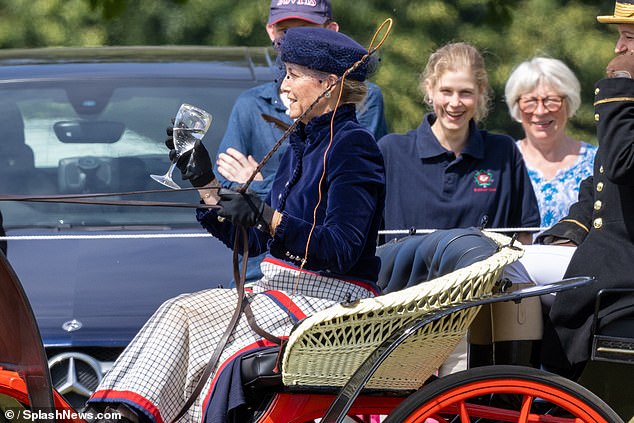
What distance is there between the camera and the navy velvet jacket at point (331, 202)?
3430 millimetres

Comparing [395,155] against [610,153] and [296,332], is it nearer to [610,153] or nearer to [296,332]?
[610,153]

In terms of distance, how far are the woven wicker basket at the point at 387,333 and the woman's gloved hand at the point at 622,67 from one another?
65 centimetres

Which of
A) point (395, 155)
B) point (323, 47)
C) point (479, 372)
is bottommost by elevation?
point (479, 372)

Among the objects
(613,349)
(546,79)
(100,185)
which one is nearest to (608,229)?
(613,349)

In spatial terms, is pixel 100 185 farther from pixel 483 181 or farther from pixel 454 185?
pixel 483 181

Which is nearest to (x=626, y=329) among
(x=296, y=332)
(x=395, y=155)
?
(x=296, y=332)

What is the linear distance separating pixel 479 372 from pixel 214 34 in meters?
5.27

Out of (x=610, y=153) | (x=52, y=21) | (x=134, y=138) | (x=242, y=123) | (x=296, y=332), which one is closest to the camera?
(x=296, y=332)

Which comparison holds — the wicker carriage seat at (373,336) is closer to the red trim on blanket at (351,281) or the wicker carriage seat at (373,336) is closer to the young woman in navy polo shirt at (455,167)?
the red trim on blanket at (351,281)

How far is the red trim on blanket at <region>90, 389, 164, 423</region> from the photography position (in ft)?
10.8

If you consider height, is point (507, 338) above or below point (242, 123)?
below

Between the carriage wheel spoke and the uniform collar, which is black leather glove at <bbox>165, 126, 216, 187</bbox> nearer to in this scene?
the carriage wheel spoke

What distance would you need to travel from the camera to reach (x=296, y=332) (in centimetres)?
321

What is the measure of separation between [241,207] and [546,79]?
7.98 feet
